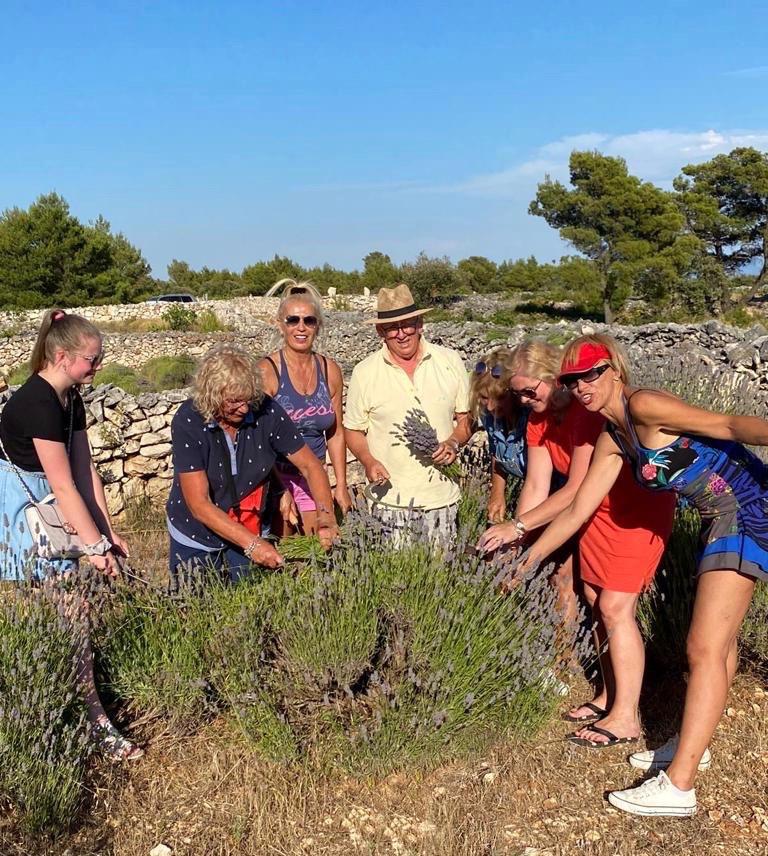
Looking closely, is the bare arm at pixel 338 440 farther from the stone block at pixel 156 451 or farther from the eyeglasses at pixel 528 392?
the stone block at pixel 156 451

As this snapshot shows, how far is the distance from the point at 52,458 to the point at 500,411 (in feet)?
6.13

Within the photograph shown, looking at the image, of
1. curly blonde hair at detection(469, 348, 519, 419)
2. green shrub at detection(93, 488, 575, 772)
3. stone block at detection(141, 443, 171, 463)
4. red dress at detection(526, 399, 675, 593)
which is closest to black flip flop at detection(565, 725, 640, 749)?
green shrub at detection(93, 488, 575, 772)

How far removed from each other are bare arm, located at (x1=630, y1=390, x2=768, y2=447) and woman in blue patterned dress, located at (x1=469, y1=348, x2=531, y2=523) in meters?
0.87

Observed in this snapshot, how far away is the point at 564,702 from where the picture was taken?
334 cm

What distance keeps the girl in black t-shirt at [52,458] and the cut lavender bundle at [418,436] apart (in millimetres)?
1455

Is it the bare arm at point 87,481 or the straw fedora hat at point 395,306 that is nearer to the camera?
the bare arm at point 87,481

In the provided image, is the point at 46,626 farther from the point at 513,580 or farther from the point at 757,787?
the point at 757,787

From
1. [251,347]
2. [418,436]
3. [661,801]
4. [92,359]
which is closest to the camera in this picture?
[661,801]

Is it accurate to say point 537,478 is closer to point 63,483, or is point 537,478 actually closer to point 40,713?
point 63,483

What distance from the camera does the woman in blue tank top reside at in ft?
12.2

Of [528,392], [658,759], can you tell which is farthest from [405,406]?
[658,759]

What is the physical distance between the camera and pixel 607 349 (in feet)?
8.79

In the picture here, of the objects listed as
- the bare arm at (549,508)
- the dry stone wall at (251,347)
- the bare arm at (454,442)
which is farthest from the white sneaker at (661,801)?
the dry stone wall at (251,347)

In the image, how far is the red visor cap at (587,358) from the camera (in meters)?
2.64
